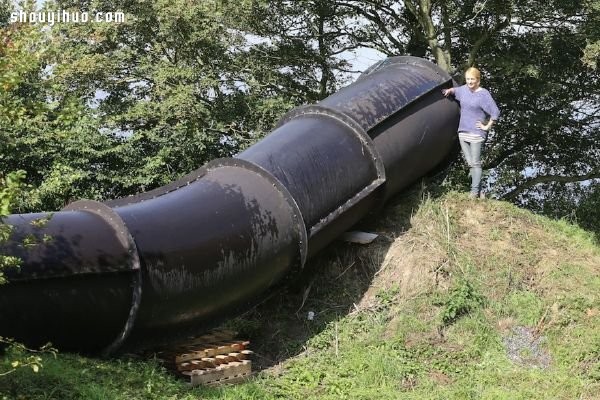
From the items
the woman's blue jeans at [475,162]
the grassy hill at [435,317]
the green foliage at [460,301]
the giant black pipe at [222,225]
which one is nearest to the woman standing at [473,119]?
the woman's blue jeans at [475,162]

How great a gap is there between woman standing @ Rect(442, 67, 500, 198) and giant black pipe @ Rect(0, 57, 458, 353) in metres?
0.17

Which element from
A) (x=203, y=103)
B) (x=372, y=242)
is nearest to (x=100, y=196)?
(x=203, y=103)

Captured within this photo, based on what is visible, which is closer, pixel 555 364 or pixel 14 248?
pixel 14 248

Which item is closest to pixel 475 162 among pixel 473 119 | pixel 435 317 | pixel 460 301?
pixel 473 119

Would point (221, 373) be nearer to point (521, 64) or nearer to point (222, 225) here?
point (222, 225)

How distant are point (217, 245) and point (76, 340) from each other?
48.5 inches

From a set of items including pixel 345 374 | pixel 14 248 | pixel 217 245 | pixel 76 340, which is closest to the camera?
pixel 14 248

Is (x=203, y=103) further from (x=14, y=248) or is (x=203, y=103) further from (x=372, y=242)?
(x=14, y=248)

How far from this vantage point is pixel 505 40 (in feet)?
43.0

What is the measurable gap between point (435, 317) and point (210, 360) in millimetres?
2244

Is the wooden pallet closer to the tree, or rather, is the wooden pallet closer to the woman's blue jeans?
the woman's blue jeans

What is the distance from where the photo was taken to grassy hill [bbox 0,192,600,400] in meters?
6.15

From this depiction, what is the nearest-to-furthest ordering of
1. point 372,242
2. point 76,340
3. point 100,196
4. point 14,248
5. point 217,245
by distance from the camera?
point 14,248
point 76,340
point 217,245
point 372,242
point 100,196

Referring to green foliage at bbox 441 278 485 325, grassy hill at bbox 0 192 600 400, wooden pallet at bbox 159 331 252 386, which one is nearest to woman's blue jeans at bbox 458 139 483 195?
grassy hill at bbox 0 192 600 400
